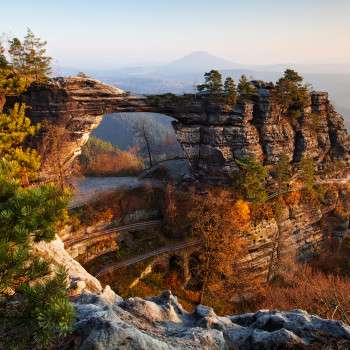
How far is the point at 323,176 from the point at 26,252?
4746 centimetres

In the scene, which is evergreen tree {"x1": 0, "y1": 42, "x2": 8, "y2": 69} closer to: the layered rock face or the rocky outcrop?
the rocky outcrop

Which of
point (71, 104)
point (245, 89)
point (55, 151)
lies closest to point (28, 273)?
point (55, 151)

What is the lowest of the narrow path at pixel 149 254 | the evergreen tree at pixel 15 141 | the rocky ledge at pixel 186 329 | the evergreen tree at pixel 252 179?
the narrow path at pixel 149 254

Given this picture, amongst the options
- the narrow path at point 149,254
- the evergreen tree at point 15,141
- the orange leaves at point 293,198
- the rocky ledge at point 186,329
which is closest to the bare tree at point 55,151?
the evergreen tree at point 15,141

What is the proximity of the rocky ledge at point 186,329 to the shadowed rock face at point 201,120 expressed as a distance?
2926 centimetres

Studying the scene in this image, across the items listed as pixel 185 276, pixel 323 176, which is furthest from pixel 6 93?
pixel 323 176

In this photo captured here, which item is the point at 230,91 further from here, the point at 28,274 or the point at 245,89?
the point at 28,274

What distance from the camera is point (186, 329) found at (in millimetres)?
11219

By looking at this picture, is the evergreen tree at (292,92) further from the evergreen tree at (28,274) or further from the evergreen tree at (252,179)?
the evergreen tree at (28,274)

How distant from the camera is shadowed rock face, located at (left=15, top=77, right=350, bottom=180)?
3903cm

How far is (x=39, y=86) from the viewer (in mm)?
38438

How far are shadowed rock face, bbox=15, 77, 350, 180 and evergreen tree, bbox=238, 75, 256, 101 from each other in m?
1.03

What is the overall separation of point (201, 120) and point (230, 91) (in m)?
4.61

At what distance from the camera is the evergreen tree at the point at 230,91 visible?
135 feet
